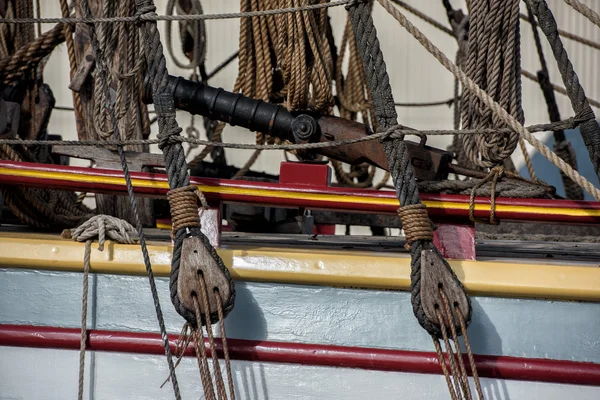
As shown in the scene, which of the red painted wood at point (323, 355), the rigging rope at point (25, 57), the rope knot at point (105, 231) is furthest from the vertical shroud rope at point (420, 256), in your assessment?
the rigging rope at point (25, 57)

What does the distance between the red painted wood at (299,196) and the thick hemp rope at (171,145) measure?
5.3 inches

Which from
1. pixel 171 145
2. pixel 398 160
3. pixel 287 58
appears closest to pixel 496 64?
pixel 398 160

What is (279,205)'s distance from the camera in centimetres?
199

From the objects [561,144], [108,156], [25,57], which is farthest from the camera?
[561,144]

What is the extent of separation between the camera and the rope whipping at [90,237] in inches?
74.1

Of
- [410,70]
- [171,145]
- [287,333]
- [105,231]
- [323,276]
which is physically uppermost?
[410,70]

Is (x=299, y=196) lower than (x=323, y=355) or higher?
higher

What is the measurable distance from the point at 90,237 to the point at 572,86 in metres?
1.29

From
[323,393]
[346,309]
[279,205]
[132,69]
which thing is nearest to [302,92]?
[279,205]

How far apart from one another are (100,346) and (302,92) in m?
0.93

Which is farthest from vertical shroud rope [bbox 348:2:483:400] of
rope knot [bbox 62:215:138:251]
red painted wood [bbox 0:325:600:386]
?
rope knot [bbox 62:215:138:251]

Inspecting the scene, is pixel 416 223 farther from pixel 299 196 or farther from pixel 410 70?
pixel 410 70

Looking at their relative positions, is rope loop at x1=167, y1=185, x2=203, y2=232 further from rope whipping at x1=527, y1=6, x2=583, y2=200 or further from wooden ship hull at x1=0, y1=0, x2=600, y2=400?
rope whipping at x1=527, y1=6, x2=583, y2=200

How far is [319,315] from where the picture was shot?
183cm
